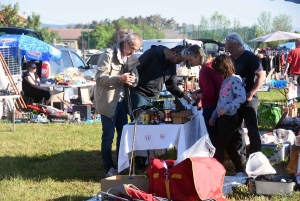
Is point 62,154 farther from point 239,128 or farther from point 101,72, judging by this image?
point 239,128

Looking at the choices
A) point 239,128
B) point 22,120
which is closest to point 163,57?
point 239,128

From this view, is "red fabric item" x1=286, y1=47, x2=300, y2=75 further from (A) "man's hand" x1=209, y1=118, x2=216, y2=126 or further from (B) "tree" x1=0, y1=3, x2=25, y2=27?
(B) "tree" x1=0, y1=3, x2=25, y2=27

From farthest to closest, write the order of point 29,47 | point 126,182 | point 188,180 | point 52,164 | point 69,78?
point 29,47 → point 69,78 → point 52,164 → point 126,182 → point 188,180

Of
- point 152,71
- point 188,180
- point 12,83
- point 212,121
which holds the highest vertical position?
point 152,71

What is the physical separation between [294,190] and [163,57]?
2.13 meters

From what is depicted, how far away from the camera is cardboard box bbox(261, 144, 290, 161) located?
6.69 meters

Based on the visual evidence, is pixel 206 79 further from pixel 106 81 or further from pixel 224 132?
pixel 106 81

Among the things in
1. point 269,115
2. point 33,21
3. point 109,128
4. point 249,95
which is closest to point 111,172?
point 109,128

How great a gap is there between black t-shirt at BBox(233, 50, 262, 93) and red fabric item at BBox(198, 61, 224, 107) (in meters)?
0.26

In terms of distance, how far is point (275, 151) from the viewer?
265 inches

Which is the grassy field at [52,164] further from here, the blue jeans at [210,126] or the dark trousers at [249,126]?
the blue jeans at [210,126]

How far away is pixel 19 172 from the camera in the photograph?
20.3 ft

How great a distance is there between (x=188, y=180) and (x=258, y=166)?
4.20ft

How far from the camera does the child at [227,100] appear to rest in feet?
17.6
